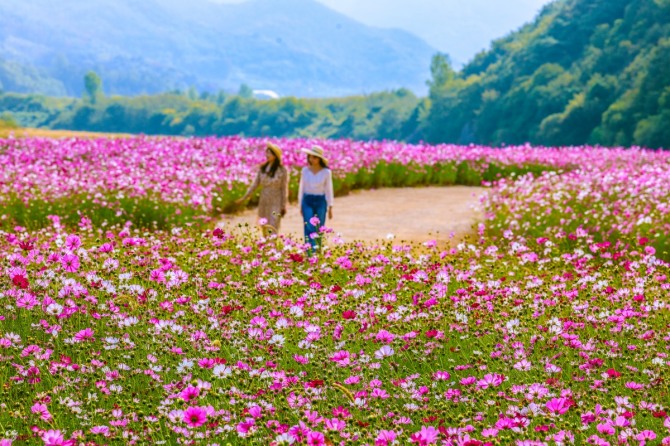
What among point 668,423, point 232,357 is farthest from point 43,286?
point 668,423

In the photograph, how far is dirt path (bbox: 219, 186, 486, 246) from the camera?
49.9 ft

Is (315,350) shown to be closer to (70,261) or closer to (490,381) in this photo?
(490,381)

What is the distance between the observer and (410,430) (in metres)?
4.34

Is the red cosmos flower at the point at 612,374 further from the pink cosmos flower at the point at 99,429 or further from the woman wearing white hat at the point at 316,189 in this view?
the woman wearing white hat at the point at 316,189

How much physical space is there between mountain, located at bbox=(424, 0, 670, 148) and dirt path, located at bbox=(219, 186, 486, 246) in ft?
80.9

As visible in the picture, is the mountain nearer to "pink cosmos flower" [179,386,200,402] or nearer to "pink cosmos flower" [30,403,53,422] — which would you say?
"pink cosmos flower" [179,386,200,402]

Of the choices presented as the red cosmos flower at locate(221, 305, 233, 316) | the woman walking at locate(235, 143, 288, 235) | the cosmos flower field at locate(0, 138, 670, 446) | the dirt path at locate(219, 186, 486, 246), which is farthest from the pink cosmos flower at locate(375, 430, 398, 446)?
the dirt path at locate(219, 186, 486, 246)

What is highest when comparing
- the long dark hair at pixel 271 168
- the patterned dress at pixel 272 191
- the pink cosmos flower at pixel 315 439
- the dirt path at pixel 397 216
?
the long dark hair at pixel 271 168

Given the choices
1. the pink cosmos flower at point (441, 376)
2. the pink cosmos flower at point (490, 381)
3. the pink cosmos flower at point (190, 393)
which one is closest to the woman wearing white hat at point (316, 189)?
the pink cosmos flower at point (441, 376)

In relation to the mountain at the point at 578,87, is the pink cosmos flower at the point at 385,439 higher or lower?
lower

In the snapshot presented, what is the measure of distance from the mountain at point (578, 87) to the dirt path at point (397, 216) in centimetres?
2466

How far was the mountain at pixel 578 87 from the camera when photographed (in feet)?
149

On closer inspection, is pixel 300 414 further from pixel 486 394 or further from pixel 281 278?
pixel 281 278

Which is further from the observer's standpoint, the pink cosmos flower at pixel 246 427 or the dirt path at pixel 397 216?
the dirt path at pixel 397 216
